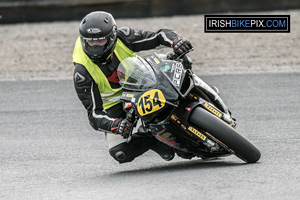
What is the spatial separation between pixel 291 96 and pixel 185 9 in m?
6.49

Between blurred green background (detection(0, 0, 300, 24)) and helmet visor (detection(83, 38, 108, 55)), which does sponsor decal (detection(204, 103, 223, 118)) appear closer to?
helmet visor (detection(83, 38, 108, 55))

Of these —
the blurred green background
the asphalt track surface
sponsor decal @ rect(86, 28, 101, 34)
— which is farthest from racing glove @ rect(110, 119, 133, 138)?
the blurred green background

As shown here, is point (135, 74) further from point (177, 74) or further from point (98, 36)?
point (98, 36)

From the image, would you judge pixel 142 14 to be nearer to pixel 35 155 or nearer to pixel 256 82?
pixel 256 82

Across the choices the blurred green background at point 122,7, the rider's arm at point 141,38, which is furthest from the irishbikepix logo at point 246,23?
the rider's arm at point 141,38

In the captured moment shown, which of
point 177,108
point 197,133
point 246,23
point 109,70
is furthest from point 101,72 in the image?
point 246,23

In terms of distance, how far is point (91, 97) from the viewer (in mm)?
6004

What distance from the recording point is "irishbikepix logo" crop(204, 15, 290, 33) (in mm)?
14167

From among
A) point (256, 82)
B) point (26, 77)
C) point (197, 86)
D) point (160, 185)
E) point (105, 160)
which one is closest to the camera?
point (160, 185)

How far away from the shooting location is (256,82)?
10.2 m

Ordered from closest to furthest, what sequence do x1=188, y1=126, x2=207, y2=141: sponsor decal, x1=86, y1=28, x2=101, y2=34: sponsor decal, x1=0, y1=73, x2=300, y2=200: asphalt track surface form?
x1=0, y1=73, x2=300, y2=200: asphalt track surface
x1=188, y1=126, x2=207, y2=141: sponsor decal
x1=86, y1=28, x2=101, y2=34: sponsor decal

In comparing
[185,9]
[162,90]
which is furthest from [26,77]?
[162,90]

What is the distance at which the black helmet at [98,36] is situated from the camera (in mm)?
5715

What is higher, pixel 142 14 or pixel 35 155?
pixel 35 155
